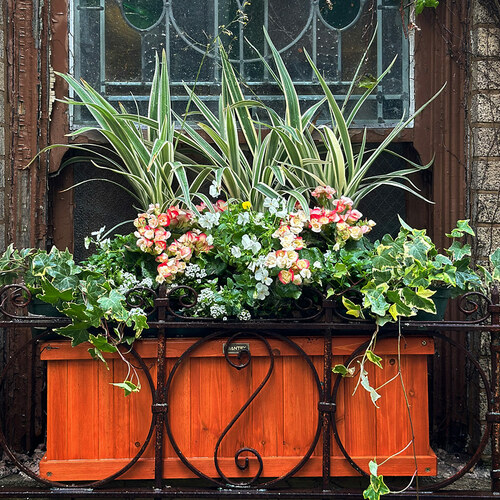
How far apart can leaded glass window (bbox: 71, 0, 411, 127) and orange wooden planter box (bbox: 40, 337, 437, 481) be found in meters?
1.20

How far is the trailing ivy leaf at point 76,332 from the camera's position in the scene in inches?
83.9

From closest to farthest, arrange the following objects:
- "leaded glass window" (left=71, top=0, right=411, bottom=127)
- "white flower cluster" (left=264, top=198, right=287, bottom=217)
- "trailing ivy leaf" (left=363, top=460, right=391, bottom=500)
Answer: "trailing ivy leaf" (left=363, top=460, right=391, bottom=500) → "white flower cluster" (left=264, top=198, right=287, bottom=217) → "leaded glass window" (left=71, top=0, right=411, bottom=127)

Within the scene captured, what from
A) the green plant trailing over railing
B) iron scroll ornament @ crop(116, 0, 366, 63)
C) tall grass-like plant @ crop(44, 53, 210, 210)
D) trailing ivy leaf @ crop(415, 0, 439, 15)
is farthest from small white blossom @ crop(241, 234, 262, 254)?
trailing ivy leaf @ crop(415, 0, 439, 15)

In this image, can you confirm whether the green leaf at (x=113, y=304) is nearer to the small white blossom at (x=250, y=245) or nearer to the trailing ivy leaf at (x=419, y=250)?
the small white blossom at (x=250, y=245)

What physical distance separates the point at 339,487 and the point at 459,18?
2028 mm

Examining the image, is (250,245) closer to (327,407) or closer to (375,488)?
(327,407)

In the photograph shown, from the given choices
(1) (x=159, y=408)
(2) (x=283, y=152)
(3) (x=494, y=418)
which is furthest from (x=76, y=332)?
(3) (x=494, y=418)

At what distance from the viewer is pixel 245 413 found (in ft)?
7.61

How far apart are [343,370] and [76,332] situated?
92 cm

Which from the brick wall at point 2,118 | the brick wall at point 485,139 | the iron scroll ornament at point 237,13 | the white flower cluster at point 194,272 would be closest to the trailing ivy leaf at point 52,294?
the white flower cluster at point 194,272

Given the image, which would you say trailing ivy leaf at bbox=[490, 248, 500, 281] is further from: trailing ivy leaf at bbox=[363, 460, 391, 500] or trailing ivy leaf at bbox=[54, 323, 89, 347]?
trailing ivy leaf at bbox=[54, 323, 89, 347]

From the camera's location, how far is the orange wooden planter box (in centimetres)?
231

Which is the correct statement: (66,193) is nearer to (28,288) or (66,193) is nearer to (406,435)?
(28,288)

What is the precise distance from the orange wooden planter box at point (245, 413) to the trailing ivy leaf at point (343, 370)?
9cm
